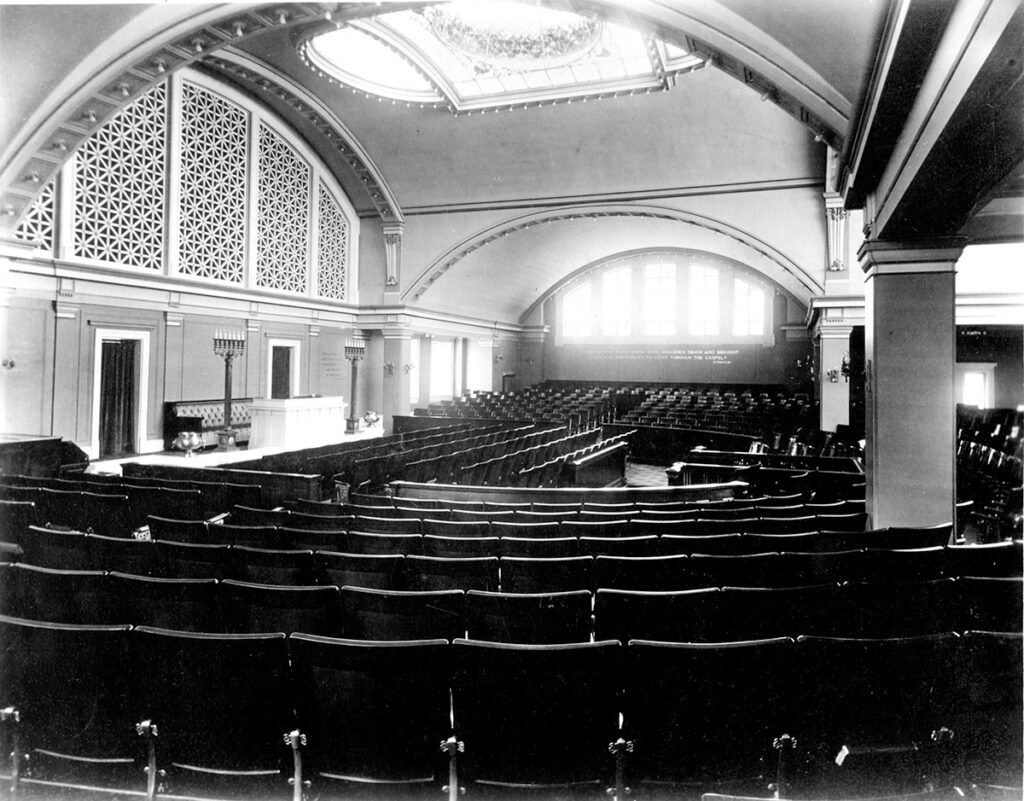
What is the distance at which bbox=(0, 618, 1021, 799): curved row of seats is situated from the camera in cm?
210

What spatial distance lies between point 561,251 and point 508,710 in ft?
69.1

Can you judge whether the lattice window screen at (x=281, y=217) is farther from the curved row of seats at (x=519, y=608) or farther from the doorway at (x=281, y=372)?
the curved row of seats at (x=519, y=608)

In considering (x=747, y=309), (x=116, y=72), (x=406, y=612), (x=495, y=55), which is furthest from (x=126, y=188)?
(x=747, y=309)

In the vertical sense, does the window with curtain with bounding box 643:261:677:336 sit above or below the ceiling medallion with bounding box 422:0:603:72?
below

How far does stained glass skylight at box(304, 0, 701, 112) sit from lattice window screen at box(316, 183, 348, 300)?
4147mm

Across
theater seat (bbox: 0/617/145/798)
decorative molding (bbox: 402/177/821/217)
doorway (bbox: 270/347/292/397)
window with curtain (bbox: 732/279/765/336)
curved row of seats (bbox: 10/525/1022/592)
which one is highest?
decorative molding (bbox: 402/177/821/217)

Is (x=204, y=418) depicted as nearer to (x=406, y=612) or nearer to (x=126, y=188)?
(x=126, y=188)

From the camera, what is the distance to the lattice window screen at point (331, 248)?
56.9 ft

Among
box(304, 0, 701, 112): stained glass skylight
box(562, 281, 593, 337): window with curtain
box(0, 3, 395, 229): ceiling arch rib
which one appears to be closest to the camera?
box(0, 3, 395, 229): ceiling arch rib

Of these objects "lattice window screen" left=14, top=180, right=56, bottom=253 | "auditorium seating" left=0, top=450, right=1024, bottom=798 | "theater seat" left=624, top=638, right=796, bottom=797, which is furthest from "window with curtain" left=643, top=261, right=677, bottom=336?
"theater seat" left=624, top=638, right=796, bottom=797

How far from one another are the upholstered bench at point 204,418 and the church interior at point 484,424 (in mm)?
81

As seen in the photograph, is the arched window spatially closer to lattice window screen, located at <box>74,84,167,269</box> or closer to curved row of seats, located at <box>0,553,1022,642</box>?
lattice window screen, located at <box>74,84,167,269</box>

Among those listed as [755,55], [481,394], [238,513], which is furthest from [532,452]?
[481,394]

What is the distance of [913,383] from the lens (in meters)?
5.07
